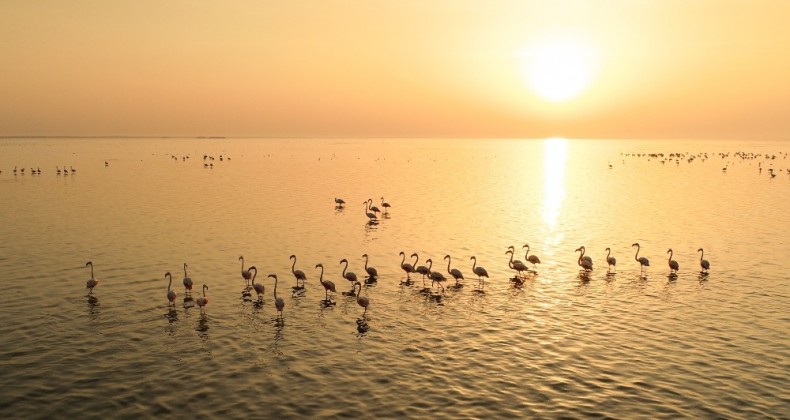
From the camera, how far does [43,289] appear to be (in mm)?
33906

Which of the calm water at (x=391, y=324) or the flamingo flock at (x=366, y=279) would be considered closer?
the calm water at (x=391, y=324)

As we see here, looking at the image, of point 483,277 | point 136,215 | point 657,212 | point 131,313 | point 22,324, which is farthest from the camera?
point 657,212

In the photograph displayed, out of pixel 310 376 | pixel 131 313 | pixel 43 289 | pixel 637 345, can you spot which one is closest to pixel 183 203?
pixel 43 289

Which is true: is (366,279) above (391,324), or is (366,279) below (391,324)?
above

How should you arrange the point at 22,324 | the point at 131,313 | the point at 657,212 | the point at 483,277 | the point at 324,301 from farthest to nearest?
the point at 657,212
the point at 483,277
the point at 324,301
the point at 131,313
the point at 22,324

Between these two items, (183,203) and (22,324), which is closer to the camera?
(22,324)

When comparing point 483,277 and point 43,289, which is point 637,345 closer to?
point 483,277

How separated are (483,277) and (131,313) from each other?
2191cm

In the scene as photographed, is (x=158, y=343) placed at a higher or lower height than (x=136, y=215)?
lower

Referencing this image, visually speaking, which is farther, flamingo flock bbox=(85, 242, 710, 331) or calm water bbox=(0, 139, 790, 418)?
flamingo flock bbox=(85, 242, 710, 331)

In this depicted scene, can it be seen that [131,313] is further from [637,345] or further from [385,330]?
[637,345]

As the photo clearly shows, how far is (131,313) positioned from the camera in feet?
98.7

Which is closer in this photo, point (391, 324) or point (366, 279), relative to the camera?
point (391, 324)

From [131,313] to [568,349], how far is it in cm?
2225
